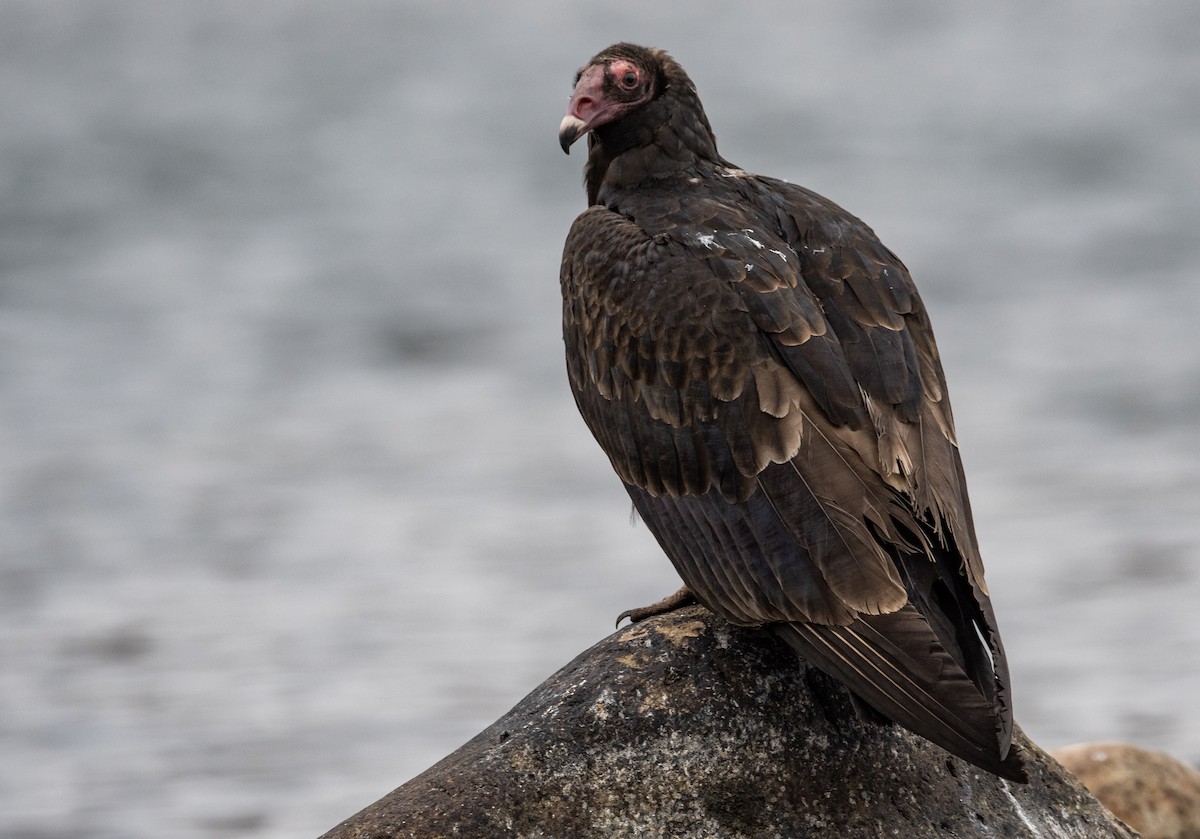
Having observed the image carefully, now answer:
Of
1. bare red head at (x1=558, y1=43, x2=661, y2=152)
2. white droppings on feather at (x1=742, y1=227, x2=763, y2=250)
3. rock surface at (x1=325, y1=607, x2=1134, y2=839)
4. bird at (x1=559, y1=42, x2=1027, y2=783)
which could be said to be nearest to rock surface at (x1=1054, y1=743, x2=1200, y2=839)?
rock surface at (x1=325, y1=607, x2=1134, y2=839)

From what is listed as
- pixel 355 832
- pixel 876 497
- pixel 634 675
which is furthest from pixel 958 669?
pixel 355 832

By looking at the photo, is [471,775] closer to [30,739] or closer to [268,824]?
[268,824]

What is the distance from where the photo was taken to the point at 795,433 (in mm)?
5375

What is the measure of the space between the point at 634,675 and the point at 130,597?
7.24 meters

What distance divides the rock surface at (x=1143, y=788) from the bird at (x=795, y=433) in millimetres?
2218

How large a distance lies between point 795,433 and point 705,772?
3.53 ft

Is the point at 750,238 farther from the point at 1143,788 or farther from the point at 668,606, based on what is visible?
the point at 1143,788

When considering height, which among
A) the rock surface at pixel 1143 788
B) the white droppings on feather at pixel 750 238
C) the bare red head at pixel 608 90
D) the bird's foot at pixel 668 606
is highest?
the bare red head at pixel 608 90

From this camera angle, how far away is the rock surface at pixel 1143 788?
7.26 m

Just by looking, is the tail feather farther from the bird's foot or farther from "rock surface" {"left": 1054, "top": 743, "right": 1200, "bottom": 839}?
"rock surface" {"left": 1054, "top": 743, "right": 1200, "bottom": 839}

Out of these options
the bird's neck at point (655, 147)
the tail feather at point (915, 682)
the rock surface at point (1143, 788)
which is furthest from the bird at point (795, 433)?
the rock surface at point (1143, 788)

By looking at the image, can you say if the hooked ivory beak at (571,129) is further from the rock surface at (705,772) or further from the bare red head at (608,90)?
the rock surface at (705,772)

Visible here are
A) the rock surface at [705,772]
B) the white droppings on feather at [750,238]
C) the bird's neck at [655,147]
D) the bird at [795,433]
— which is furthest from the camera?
the bird's neck at [655,147]

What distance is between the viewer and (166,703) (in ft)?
35.1
